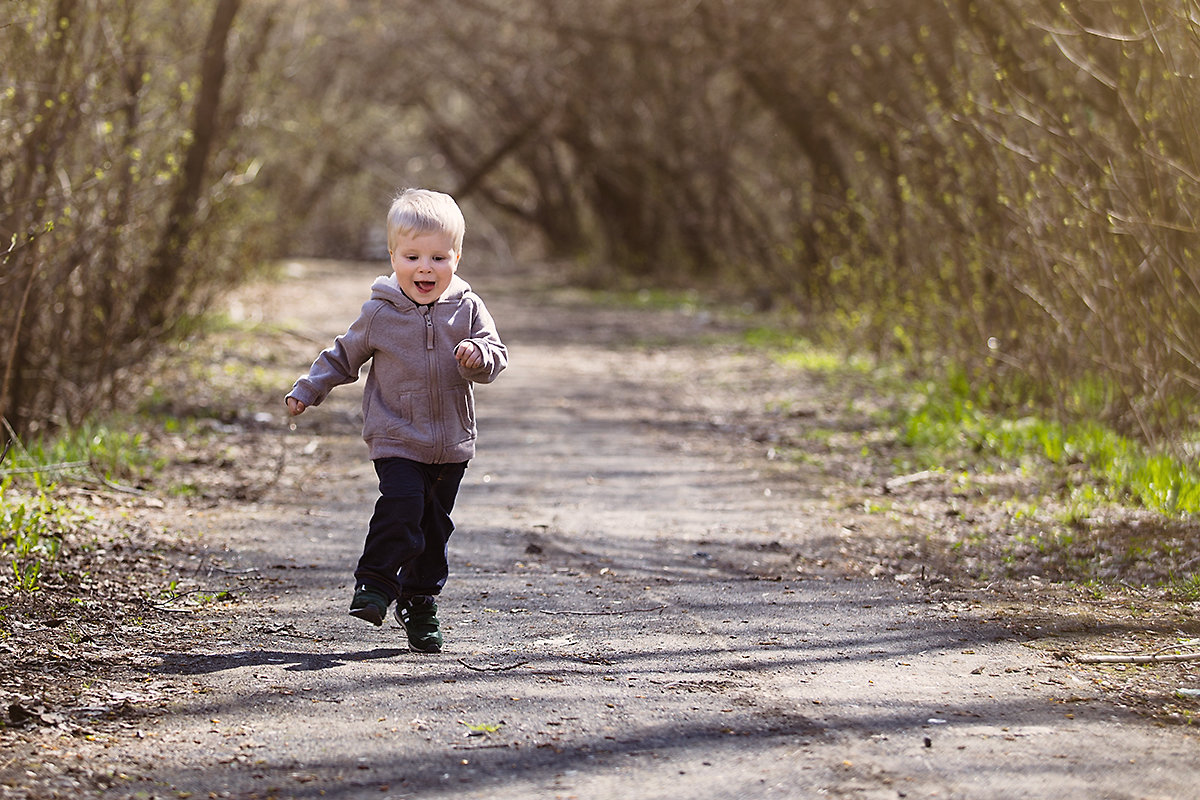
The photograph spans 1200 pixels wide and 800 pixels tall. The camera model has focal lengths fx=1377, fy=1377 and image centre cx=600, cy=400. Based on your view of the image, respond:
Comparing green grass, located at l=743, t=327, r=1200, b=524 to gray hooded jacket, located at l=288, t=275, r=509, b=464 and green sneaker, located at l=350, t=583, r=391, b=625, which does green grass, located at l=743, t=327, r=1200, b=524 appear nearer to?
gray hooded jacket, located at l=288, t=275, r=509, b=464

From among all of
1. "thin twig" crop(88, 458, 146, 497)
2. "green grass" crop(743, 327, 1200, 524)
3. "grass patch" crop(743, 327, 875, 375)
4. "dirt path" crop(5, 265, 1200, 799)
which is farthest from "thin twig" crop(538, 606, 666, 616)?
"grass patch" crop(743, 327, 875, 375)

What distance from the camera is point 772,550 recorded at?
21.5ft

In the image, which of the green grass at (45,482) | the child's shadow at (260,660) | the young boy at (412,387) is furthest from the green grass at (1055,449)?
the green grass at (45,482)

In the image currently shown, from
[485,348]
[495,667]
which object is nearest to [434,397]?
[485,348]

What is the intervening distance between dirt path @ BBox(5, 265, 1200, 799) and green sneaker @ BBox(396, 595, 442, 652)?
0.07 metres

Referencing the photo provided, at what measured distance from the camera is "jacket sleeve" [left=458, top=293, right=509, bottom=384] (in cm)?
463

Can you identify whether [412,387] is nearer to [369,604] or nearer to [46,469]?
[369,604]

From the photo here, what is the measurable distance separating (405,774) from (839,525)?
4128 millimetres

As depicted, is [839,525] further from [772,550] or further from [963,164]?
[963,164]

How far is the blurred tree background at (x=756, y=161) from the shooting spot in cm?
800

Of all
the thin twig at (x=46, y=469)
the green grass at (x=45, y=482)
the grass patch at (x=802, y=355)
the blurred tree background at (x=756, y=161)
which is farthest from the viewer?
the grass patch at (x=802, y=355)

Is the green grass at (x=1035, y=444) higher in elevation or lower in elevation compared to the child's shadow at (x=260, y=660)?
higher

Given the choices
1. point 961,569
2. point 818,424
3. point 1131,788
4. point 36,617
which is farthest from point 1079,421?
point 36,617

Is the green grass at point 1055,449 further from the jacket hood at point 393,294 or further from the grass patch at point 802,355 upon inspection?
the jacket hood at point 393,294
